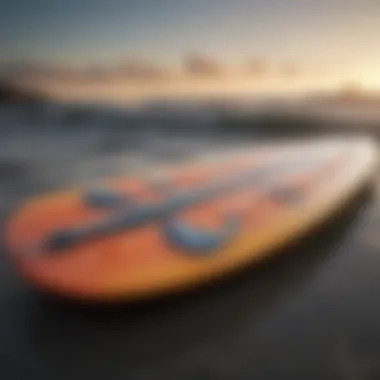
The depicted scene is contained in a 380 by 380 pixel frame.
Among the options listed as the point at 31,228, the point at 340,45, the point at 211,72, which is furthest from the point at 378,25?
the point at 31,228

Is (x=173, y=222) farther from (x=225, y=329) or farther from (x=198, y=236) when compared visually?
(x=225, y=329)

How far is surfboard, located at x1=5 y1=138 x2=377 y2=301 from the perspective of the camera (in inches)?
26.3

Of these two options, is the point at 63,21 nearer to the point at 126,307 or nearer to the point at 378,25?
the point at 378,25

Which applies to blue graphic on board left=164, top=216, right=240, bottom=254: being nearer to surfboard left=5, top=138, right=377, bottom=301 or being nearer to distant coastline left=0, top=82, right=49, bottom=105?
surfboard left=5, top=138, right=377, bottom=301

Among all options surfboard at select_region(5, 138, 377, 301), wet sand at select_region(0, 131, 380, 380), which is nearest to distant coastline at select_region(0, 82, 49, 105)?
surfboard at select_region(5, 138, 377, 301)

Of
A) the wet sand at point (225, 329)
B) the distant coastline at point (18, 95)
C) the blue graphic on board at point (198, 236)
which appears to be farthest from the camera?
the distant coastline at point (18, 95)

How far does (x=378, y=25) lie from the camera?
1.51 meters

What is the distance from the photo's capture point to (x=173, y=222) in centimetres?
83

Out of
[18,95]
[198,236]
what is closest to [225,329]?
[198,236]

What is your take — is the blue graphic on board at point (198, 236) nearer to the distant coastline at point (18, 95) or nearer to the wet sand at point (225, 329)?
the wet sand at point (225, 329)

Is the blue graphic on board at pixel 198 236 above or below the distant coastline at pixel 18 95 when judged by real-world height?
below

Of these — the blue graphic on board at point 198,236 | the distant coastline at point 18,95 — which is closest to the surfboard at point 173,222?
the blue graphic on board at point 198,236

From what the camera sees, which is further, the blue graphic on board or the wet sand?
the blue graphic on board

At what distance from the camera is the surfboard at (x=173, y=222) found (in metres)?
0.67
